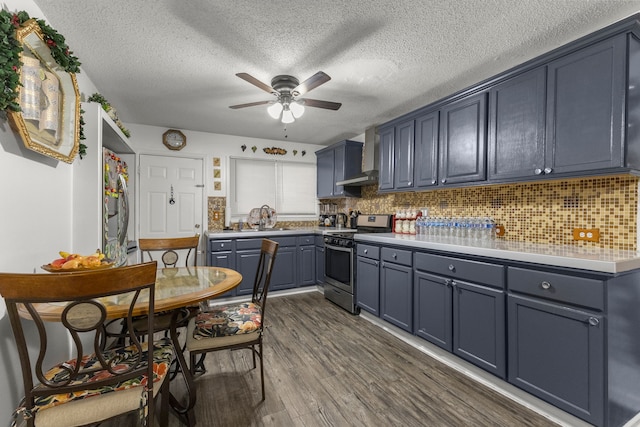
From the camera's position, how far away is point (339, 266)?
142 inches

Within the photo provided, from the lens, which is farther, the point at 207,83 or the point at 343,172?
the point at 343,172

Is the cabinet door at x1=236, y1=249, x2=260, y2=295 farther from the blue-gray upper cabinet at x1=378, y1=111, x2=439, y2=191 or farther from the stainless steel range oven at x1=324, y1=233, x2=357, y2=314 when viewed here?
the blue-gray upper cabinet at x1=378, y1=111, x2=439, y2=191

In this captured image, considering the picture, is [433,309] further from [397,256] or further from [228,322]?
[228,322]

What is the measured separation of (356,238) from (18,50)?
2886mm

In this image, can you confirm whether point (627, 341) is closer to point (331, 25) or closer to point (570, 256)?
point (570, 256)

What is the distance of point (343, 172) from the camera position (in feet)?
14.1

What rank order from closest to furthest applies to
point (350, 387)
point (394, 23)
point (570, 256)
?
point (570, 256)
point (394, 23)
point (350, 387)

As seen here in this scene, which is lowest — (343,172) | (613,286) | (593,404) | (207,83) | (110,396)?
(593,404)

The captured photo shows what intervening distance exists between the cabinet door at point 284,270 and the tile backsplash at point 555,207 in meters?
2.03

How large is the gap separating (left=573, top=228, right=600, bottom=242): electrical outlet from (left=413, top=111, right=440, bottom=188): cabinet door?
3.68ft

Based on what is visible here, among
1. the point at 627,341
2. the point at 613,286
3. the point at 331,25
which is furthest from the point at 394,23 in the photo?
the point at 627,341

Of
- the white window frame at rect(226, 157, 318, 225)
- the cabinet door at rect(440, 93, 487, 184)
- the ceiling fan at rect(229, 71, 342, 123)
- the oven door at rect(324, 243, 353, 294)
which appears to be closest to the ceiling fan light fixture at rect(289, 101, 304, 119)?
the ceiling fan at rect(229, 71, 342, 123)

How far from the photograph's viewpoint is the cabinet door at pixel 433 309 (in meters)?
2.21

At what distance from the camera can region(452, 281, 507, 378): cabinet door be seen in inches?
73.5
